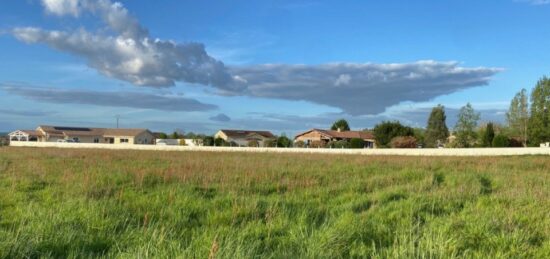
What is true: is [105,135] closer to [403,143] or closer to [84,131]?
[84,131]

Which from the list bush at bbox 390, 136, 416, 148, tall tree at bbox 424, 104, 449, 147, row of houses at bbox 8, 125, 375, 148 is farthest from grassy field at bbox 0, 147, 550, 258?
row of houses at bbox 8, 125, 375, 148

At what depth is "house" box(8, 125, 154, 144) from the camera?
4171 inches

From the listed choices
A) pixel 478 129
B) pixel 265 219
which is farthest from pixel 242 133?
pixel 265 219

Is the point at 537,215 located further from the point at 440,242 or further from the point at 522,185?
the point at 522,185

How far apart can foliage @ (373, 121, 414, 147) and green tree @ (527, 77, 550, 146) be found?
54.6 feet

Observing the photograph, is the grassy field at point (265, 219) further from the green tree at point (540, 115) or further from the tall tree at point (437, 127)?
the tall tree at point (437, 127)

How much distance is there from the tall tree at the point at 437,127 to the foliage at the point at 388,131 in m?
3.56

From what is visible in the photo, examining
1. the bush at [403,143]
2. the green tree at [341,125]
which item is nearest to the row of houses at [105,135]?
the green tree at [341,125]

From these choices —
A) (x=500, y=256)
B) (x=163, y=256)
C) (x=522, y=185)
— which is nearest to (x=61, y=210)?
(x=163, y=256)

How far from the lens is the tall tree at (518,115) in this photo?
73625 mm

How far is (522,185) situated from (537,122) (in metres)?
59.5

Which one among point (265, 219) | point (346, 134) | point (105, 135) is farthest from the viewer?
point (105, 135)

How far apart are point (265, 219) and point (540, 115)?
68.9 meters

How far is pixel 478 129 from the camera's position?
76.2m
